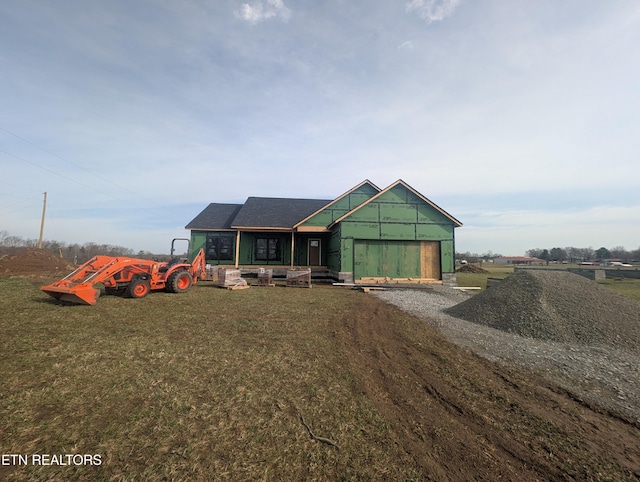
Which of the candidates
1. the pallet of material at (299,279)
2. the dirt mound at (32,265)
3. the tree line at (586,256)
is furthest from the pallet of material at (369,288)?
the tree line at (586,256)

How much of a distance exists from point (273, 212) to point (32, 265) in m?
17.5

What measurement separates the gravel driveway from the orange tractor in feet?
34.1

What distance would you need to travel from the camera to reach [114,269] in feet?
31.2

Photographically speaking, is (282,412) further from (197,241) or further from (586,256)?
(586,256)

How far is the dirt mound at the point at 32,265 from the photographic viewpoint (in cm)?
1838

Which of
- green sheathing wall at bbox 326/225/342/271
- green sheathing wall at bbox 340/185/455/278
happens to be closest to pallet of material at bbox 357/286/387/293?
green sheathing wall at bbox 340/185/455/278

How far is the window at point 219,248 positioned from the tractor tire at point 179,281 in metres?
9.65

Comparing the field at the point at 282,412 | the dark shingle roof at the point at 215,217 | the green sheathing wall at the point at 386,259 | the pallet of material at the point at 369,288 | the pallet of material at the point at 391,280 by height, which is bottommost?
the field at the point at 282,412

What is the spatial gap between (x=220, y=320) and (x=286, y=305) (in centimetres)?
301

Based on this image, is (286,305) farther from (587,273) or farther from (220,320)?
(587,273)

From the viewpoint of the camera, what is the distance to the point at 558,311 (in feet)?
27.2

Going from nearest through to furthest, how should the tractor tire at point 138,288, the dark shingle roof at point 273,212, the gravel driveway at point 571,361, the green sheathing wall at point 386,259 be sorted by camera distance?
the gravel driveway at point 571,361 < the tractor tire at point 138,288 < the green sheathing wall at point 386,259 < the dark shingle roof at point 273,212

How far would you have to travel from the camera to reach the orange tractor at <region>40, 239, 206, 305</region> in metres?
8.31

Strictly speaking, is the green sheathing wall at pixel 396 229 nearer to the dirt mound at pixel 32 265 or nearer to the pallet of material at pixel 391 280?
the pallet of material at pixel 391 280
